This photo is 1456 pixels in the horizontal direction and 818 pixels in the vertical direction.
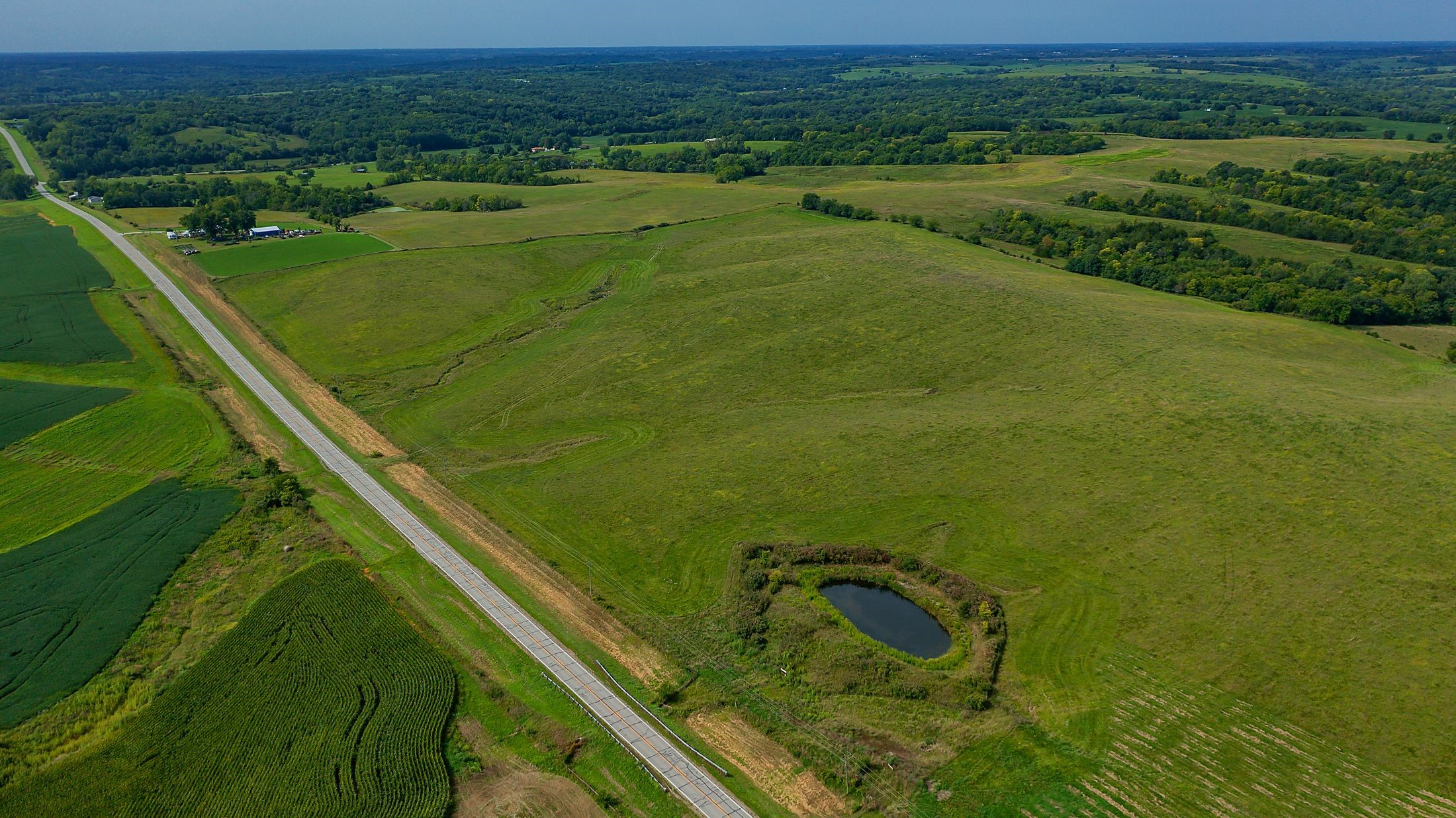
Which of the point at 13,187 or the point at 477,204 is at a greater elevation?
the point at 13,187

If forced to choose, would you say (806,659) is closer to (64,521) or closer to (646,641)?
(646,641)

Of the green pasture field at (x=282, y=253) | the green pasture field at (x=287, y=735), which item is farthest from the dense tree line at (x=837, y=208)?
the green pasture field at (x=287, y=735)

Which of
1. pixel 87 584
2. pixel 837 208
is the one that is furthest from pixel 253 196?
pixel 87 584

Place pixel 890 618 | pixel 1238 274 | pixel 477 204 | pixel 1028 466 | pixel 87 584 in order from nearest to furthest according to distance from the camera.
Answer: pixel 890 618 < pixel 87 584 < pixel 1028 466 < pixel 1238 274 < pixel 477 204

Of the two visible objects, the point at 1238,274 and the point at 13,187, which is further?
the point at 13,187

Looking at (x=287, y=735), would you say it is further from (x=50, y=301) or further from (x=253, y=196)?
(x=253, y=196)

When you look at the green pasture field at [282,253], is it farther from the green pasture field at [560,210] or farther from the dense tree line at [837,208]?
the dense tree line at [837,208]
